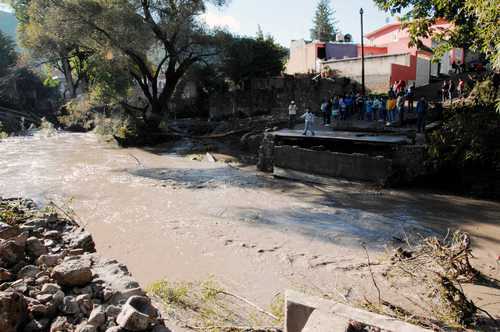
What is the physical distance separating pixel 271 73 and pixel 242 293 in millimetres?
30008

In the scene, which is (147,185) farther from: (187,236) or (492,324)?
(492,324)

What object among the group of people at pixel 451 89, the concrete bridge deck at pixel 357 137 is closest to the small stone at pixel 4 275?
the concrete bridge deck at pixel 357 137

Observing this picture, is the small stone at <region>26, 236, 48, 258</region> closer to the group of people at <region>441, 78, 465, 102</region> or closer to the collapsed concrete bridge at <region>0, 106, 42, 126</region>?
the group of people at <region>441, 78, 465, 102</region>

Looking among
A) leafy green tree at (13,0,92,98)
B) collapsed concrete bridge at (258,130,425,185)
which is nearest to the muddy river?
collapsed concrete bridge at (258,130,425,185)

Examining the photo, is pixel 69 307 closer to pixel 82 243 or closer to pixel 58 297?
pixel 58 297

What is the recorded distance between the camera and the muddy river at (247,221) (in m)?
8.54

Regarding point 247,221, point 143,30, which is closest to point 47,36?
point 143,30

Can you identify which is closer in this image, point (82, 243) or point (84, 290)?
point (84, 290)

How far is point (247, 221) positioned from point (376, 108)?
40.5ft

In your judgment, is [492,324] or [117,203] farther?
[117,203]

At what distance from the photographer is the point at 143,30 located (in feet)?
85.7

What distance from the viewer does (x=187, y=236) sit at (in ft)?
35.9

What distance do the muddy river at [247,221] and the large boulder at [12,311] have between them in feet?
12.1

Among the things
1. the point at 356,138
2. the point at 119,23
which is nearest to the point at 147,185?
the point at 356,138
